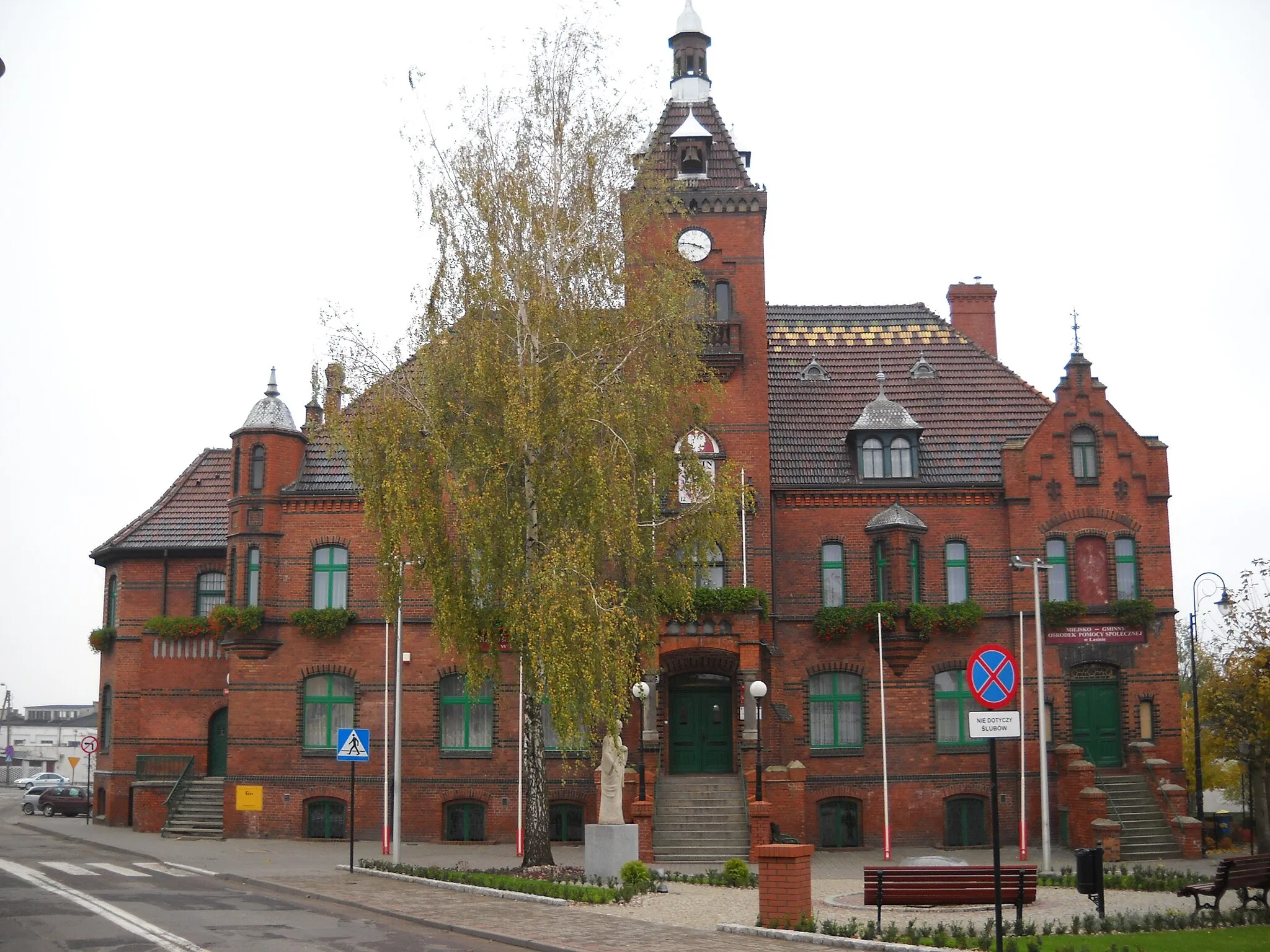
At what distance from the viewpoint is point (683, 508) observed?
25.4 meters

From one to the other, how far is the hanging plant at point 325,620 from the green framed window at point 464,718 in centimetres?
272

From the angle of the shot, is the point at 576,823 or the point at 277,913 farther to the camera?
the point at 576,823

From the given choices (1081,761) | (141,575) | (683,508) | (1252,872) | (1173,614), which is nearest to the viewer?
(1252,872)

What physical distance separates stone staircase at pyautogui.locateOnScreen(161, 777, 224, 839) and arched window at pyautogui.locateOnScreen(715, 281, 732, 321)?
17131mm

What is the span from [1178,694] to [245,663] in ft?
72.8

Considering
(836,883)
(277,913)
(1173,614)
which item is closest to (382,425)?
(277,913)

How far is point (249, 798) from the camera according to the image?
32.2 m

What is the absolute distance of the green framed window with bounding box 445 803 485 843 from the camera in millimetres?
32312

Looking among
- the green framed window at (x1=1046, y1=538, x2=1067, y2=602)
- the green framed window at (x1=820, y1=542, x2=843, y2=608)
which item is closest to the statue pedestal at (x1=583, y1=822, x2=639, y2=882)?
the green framed window at (x1=820, y1=542, x2=843, y2=608)

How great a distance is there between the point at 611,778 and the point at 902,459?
12.6 m

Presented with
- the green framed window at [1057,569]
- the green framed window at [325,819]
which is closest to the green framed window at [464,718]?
the green framed window at [325,819]

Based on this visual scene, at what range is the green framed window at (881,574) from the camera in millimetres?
32562

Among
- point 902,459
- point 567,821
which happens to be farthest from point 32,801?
point 902,459

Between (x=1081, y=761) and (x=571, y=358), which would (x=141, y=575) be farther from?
(x=1081, y=761)
